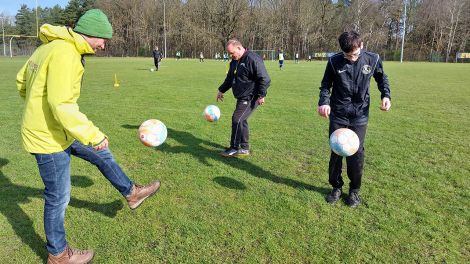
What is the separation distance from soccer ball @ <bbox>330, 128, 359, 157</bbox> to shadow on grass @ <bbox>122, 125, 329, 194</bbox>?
1.07 meters

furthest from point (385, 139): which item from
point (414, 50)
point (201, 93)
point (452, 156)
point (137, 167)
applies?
point (414, 50)

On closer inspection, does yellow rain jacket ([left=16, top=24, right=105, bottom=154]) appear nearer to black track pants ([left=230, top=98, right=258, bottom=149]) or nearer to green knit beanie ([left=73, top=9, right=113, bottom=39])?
green knit beanie ([left=73, top=9, right=113, bottom=39])

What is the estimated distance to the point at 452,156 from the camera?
6.72m

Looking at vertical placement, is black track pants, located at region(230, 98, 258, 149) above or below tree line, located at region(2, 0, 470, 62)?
below

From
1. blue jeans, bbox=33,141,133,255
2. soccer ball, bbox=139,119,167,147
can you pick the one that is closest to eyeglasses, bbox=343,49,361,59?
soccer ball, bbox=139,119,167,147

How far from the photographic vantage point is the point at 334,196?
4840 mm

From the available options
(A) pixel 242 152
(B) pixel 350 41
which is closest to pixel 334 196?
(B) pixel 350 41

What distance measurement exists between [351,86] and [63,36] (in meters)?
3.17

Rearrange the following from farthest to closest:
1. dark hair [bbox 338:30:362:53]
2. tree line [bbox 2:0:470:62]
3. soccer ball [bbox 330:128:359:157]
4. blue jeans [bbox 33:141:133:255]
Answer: tree line [bbox 2:0:470:62] < soccer ball [bbox 330:128:359:157] < dark hair [bbox 338:30:362:53] < blue jeans [bbox 33:141:133:255]

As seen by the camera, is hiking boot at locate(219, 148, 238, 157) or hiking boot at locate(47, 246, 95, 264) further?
hiking boot at locate(219, 148, 238, 157)

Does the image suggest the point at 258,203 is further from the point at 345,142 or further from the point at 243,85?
the point at 243,85

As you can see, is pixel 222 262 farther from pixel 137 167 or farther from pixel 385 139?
pixel 385 139

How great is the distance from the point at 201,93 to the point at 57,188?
12.2 m

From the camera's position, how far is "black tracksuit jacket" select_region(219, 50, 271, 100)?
6.52 meters
